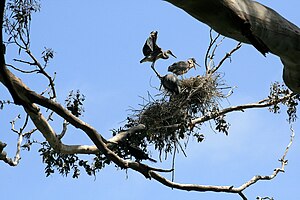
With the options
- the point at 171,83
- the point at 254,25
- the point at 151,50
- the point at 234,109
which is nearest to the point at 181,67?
the point at 151,50

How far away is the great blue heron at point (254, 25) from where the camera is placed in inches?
121

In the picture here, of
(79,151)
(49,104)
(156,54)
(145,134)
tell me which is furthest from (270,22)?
(156,54)

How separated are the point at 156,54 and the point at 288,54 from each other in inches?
186

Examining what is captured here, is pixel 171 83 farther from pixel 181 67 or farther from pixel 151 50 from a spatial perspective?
pixel 181 67

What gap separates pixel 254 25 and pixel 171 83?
14.5 feet

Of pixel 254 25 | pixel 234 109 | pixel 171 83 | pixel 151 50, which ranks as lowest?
pixel 254 25

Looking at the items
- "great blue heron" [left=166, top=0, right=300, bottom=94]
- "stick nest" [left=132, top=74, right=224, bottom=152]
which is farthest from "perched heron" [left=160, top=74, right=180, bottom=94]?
"great blue heron" [left=166, top=0, right=300, bottom=94]

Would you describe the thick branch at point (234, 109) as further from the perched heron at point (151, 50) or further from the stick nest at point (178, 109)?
the perched heron at point (151, 50)

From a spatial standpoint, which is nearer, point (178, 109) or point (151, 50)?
point (178, 109)

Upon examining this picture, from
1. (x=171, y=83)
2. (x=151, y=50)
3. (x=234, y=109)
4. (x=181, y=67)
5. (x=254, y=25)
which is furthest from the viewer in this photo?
(x=181, y=67)

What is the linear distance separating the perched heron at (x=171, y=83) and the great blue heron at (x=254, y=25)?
154 inches

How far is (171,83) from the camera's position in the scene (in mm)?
7645

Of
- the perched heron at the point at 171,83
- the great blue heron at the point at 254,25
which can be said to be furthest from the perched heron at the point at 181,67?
the great blue heron at the point at 254,25

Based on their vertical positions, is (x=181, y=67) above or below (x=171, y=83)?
above
